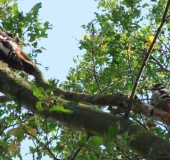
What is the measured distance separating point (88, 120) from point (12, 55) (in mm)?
1756

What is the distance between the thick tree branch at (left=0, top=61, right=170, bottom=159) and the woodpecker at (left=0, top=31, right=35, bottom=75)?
21cm

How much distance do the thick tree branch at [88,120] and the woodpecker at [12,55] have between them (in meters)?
0.21

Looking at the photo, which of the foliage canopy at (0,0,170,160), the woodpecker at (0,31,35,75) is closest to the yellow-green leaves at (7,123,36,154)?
the foliage canopy at (0,0,170,160)

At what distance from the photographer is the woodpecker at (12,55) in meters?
5.02

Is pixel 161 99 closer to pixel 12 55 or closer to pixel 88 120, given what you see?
pixel 88 120

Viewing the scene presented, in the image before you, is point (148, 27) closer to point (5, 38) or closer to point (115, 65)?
Result: point (115, 65)

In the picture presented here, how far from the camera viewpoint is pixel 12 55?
5039 mm

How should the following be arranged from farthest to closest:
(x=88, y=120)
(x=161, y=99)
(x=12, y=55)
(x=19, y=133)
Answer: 1. (x=12, y=55)
2. (x=161, y=99)
3. (x=19, y=133)
4. (x=88, y=120)

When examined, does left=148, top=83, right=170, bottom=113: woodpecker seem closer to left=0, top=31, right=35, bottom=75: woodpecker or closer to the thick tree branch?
the thick tree branch

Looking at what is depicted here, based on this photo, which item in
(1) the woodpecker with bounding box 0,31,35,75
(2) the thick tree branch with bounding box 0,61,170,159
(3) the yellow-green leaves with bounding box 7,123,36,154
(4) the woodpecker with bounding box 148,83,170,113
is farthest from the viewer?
(1) the woodpecker with bounding box 0,31,35,75

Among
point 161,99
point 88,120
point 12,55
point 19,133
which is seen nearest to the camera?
point 88,120

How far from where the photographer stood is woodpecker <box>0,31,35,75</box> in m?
5.02

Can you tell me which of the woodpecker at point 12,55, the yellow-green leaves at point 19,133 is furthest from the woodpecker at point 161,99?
the woodpecker at point 12,55

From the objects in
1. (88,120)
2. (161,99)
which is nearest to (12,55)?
(88,120)
